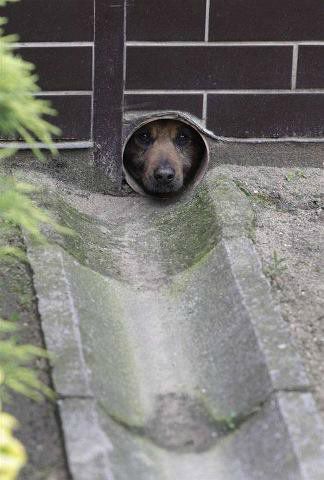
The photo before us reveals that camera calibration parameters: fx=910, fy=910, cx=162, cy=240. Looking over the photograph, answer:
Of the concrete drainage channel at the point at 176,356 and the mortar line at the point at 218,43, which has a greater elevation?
the mortar line at the point at 218,43

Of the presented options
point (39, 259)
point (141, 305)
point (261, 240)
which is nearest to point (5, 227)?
point (39, 259)

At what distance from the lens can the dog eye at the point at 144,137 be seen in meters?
5.87

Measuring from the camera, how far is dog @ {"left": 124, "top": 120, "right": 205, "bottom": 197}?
5.78 m

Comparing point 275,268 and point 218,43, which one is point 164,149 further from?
point 275,268

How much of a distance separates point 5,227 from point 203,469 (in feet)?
6.10

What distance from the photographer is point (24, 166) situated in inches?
215

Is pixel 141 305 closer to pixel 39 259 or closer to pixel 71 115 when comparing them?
pixel 39 259

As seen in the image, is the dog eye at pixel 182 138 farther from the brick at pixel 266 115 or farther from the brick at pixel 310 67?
Answer: the brick at pixel 310 67

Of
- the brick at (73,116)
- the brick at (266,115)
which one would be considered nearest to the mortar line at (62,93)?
the brick at (73,116)

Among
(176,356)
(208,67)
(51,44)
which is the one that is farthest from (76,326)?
(208,67)

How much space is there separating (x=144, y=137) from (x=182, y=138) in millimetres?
248

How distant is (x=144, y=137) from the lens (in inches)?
231

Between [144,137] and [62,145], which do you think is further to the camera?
[144,137]

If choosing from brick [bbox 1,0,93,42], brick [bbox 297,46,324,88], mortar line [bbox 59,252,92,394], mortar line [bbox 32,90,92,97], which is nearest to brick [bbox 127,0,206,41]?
brick [bbox 1,0,93,42]
